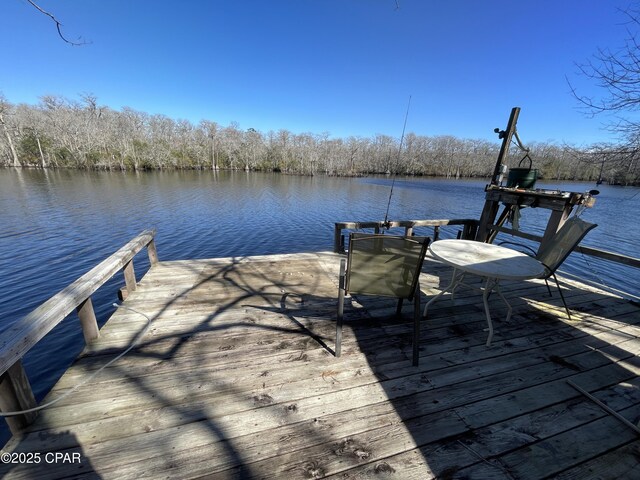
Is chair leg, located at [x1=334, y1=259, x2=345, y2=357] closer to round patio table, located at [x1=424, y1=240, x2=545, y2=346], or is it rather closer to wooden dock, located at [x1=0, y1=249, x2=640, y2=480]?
wooden dock, located at [x1=0, y1=249, x2=640, y2=480]

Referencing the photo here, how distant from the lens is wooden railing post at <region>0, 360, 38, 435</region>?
1.31m

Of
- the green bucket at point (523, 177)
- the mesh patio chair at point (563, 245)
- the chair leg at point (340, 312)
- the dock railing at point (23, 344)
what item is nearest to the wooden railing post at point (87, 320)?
the dock railing at point (23, 344)

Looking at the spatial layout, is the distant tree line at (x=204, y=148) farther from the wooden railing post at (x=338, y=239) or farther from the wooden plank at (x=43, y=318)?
the wooden plank at (x=43, y=318)

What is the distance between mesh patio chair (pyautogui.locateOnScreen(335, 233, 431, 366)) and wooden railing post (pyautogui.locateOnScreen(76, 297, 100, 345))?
2.06 metres

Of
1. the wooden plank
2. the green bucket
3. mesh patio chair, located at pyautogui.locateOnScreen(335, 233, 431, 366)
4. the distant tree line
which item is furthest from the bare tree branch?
the distant tree line

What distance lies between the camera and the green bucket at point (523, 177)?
3.86 metres

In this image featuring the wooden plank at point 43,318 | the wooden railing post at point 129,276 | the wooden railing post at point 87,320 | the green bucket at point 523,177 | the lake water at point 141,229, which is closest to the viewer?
the wooden plank at point 43,318

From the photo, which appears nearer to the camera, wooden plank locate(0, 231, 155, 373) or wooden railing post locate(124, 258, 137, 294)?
wooden plank locate(0, 231, 155, 373)

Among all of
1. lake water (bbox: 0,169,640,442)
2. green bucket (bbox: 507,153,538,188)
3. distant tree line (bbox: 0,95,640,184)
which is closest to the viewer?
green bucket (bbox: 507,153,538,188)

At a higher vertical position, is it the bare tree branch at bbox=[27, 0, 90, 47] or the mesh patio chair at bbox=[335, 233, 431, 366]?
the bare tree branch at bbox=[27, 0, 90, 47]

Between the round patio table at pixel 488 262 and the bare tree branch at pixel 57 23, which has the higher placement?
the bare tree branch at pixel 57 23

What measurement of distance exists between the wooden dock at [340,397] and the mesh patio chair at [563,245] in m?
0.55

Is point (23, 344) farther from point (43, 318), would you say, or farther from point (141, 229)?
point (141, 229)

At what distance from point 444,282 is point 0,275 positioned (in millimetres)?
9454
